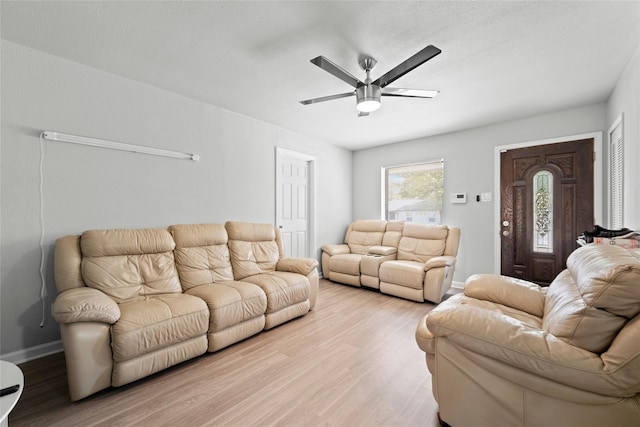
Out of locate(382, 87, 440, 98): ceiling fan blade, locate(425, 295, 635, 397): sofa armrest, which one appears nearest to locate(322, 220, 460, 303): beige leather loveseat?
locate(382, 87, 440, 98): ceiling fan blade

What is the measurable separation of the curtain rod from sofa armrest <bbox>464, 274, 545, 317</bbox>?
326cm

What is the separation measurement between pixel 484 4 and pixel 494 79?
1210 mm

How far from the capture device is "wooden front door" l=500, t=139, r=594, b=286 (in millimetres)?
3473

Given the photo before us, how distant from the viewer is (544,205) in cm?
373

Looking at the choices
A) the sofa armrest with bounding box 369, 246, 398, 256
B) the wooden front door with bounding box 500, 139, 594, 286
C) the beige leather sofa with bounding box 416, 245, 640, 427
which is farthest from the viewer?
the sofa armrest with bounding box 369, 246, 398, 256

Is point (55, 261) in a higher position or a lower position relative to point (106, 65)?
lower

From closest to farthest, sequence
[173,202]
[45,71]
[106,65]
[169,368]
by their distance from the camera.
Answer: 1. [169,368]
2. [45,71]
3. [106,65]
4. [173,202]

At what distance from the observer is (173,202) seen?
10.2 feet

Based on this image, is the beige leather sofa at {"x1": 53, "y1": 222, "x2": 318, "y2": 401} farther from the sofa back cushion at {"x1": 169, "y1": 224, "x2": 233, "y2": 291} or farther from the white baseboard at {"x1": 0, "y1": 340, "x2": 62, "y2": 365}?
the white baseboard at {"x1": 0, "y1": 340, "x2": 62, "y2": 365}

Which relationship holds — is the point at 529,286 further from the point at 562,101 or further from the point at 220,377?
the point at 562,101

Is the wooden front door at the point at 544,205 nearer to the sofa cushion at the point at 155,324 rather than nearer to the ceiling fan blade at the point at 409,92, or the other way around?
the ceiling fan blade at the point at 409,92

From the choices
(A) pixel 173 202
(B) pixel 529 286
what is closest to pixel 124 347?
(A) pixel 173 202

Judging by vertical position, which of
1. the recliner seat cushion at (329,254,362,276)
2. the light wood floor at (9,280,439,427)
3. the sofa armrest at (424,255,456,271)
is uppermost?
the sofa armrest at (424,255,456,271)

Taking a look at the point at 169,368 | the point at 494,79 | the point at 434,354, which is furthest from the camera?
the point at 494,79
